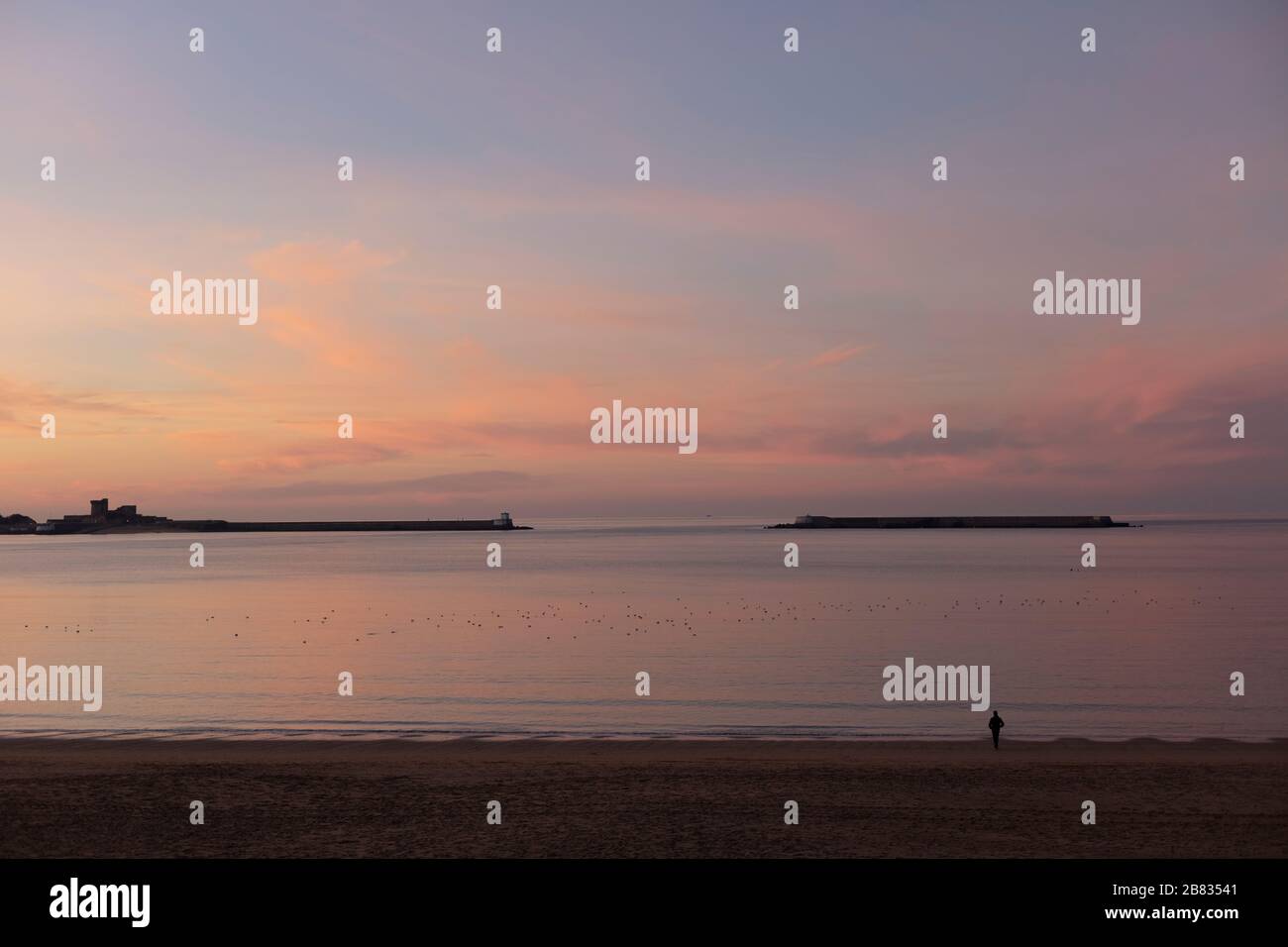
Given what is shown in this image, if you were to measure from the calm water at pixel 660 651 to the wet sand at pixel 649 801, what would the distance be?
5.51 metres

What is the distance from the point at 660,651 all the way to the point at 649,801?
30.9m

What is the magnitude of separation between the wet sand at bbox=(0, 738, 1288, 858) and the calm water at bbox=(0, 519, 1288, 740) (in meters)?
5.51

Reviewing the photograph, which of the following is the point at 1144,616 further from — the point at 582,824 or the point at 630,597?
the point at 582,824

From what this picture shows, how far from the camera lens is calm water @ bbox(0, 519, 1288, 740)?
30370 millimetres

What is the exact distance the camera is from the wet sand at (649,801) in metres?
14.6

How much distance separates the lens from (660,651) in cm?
4816

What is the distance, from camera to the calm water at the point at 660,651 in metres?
30.4

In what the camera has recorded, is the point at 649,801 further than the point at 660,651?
No

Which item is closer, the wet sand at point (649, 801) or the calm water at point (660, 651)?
the wet sand at point (649, 801)

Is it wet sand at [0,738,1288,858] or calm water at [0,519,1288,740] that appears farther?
calm water at [0,519,1288,740]

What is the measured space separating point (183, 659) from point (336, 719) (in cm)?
1853
